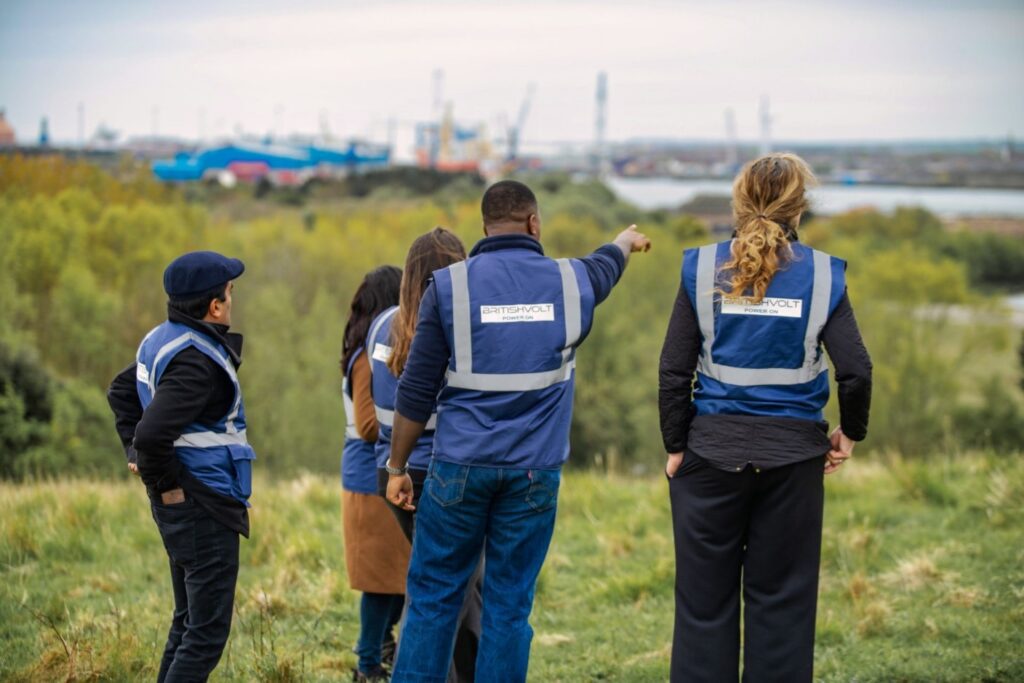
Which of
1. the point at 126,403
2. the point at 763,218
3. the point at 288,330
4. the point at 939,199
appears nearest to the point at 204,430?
the point at 126,403

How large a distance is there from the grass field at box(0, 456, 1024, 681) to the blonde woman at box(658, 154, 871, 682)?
1068 millimetres

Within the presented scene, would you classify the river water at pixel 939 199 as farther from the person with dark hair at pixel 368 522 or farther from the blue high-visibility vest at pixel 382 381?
the blue high-visibility vest at pixel 382 381

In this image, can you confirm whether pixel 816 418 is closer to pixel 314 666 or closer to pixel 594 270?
pixel 594 270

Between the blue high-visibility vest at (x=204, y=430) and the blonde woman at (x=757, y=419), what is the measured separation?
161 cm

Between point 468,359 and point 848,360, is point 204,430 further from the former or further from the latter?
point 848,360

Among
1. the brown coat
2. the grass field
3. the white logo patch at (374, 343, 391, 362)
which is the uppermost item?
the white logo patch at (374, 343, 391, 362)

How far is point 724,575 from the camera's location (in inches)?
163

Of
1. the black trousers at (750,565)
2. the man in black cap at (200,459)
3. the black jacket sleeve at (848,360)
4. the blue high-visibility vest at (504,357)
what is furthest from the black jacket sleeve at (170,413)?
the black jacket sleeve at (848,360)

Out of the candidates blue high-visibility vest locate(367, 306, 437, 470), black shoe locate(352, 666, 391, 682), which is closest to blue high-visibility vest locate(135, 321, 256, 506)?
blue high-visibility vest locate(367, 306, 437, 470)

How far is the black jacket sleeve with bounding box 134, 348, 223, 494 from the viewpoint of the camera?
3.98 meters

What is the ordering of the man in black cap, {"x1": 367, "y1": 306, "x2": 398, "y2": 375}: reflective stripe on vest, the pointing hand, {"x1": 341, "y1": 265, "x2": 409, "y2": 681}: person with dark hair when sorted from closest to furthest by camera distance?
the man in black cap → the pointing hand → {"x1": 367, "y1": 306, "x2": 398, "y2": 375}: reflective stripe on vest → {"x1": 341, "y1": 265, "x2": 409, "y2": 681}: person with dark hair

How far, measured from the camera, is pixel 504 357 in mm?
4074

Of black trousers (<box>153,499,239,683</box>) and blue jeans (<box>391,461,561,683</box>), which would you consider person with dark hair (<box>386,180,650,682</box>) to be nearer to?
blue jeans (<box>391,461,561,683</box>)

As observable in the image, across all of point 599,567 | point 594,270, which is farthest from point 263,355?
point 594,270
